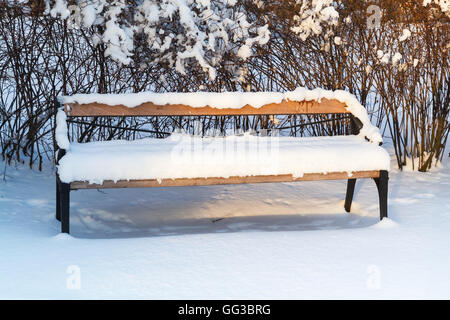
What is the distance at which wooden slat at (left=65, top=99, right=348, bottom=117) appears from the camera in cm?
375

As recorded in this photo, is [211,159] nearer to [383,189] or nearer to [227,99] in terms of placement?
[227,99]

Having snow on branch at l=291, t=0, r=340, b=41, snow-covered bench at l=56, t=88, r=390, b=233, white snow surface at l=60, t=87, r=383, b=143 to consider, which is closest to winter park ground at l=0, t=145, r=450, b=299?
snow-covered bench at l=56, t=88, r=390, b=233

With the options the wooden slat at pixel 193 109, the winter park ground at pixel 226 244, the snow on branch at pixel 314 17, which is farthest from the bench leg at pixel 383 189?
the snow on branch at pixel 314 17

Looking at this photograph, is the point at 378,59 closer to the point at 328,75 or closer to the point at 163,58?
the point at 328,75

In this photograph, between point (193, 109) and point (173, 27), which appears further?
point (173, 27)

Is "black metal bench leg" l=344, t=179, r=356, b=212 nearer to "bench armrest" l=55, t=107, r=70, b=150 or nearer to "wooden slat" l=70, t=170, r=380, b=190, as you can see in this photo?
"wooden slat" l=70, t=170, r=380, b=190

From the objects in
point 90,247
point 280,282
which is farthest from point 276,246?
point 90,247

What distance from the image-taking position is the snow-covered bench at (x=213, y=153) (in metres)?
3.27

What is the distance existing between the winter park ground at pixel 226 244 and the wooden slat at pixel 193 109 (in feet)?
2.28

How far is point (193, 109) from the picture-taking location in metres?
3.85

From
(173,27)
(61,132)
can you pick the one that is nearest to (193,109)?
(61,132)

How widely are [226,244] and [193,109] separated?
1.05 m

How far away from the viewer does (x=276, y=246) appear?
10.3 ft
